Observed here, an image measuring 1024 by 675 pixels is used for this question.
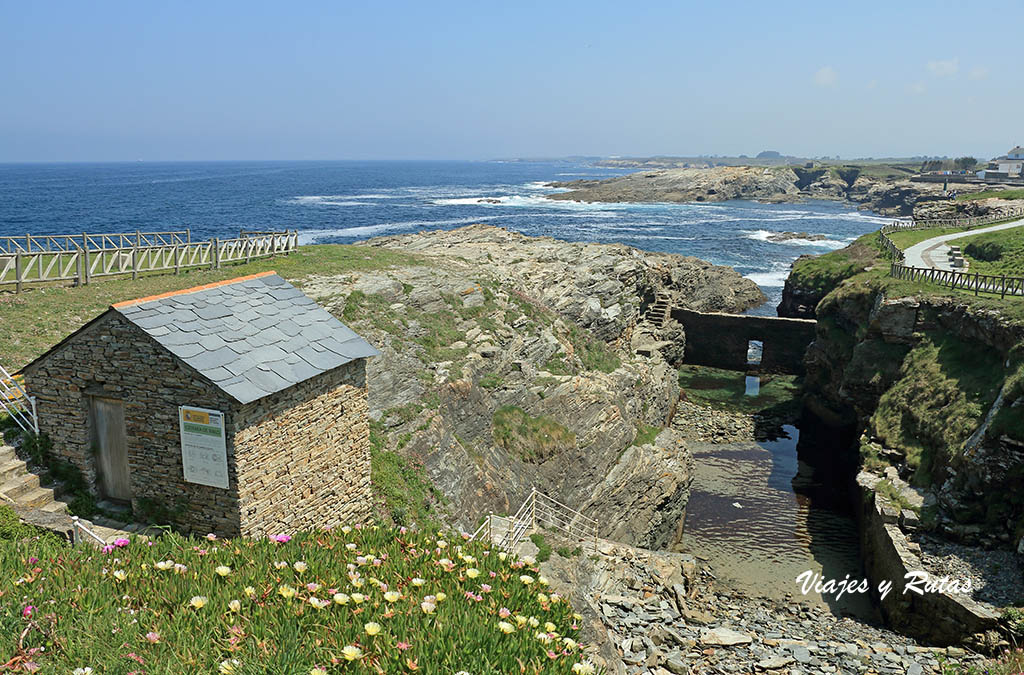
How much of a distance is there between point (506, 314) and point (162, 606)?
20085 millimetres

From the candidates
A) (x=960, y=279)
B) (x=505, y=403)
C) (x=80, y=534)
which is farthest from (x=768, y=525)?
(x=80, y=534)

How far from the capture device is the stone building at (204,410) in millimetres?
11375

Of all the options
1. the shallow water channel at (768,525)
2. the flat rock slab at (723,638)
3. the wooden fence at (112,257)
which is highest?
the wooden fence at (112,257)

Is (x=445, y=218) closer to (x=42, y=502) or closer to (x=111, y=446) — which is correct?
(x=111, y=446)

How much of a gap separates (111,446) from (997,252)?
5355cm

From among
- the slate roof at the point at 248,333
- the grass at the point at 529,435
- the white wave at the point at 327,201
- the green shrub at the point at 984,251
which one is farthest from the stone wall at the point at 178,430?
the white wave at the point at 327,201

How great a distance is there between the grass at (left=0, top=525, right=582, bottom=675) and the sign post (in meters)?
1.19

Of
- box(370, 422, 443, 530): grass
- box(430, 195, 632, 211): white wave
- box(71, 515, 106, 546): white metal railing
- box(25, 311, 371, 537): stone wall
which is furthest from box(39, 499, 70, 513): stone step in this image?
box(430, 195, 632, 211): white wave

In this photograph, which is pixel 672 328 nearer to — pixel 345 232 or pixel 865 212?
pixel 345 232

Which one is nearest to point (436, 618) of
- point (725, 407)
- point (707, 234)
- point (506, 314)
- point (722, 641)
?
point (722, 641)

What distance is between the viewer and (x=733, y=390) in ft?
155

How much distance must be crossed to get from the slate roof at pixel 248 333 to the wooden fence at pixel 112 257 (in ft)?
44.3

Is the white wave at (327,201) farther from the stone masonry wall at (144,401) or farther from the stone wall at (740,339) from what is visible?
the stone masonry wall at (144,401)

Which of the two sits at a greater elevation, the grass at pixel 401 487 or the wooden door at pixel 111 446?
the wooden door at pixel 111 446
